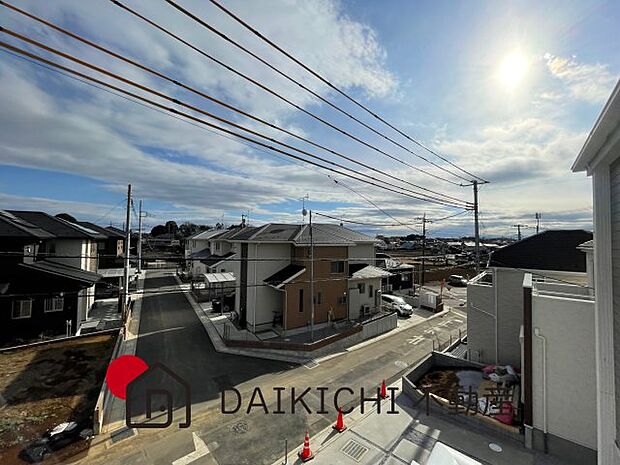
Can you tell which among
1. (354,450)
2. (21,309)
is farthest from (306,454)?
(21,309)

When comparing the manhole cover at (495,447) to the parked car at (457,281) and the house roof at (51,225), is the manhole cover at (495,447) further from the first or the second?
the parked car at (457,281)

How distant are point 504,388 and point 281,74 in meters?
12.7

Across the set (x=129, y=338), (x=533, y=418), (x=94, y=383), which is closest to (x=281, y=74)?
(x=533, y=418)

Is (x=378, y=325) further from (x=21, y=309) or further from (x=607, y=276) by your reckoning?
(x=21, y=309)

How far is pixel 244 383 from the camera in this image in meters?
10.9

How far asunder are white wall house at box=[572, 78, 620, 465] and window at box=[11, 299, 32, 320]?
21298mm

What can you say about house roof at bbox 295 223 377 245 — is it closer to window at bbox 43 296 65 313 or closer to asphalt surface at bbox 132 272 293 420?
asphalt surface at bbox 132 272 293 420

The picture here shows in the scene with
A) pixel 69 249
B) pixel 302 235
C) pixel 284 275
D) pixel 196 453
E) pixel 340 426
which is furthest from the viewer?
pixel 69 249

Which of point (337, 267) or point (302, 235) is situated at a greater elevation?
point (302, 235)

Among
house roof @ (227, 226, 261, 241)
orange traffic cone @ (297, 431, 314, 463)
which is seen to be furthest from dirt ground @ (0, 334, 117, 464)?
house roof @ (227, 226, 261, 241)

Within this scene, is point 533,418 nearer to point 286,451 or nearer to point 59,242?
point 286,451

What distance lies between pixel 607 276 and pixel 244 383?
445 inches

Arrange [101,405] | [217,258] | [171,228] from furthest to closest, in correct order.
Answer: [171,228]
[101,405]
[217,258]
